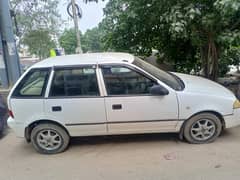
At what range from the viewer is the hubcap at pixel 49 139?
392cm

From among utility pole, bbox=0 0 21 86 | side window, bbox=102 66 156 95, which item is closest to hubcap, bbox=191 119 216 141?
side window, bbox=102 66 156 95

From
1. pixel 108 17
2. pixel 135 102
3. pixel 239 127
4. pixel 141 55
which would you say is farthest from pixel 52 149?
pixel 141 55

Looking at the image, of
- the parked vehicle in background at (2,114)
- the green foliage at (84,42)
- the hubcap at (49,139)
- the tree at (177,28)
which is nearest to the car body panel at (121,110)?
the hubcap at (49,139)

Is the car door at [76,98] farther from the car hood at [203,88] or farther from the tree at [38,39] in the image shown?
the tree at [38,39]

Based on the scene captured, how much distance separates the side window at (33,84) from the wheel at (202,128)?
7.83ft

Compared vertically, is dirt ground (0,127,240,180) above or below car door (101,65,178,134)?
below

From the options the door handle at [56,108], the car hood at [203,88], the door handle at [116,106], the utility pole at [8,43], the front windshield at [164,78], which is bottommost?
the door handle at [116,106]

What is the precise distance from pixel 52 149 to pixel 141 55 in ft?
14.4

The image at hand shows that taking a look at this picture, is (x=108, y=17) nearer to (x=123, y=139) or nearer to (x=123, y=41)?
(x=123, y=41)

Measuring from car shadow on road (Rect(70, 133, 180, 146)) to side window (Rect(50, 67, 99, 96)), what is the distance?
1032 millimetres

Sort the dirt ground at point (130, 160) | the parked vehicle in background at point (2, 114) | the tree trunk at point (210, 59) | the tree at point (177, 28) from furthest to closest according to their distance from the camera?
the tree trunk at point (210, 59)
the parked vehicle in background at point (2, 114)
the tree at point (177, 28)
the dirt ground at point (130, 160)

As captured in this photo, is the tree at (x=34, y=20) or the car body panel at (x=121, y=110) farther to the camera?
the tree at (x=34, y=20)

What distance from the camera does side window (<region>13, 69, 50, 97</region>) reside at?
376 centimetres

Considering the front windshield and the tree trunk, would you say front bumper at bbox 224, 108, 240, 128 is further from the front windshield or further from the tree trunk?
the tree trunk
